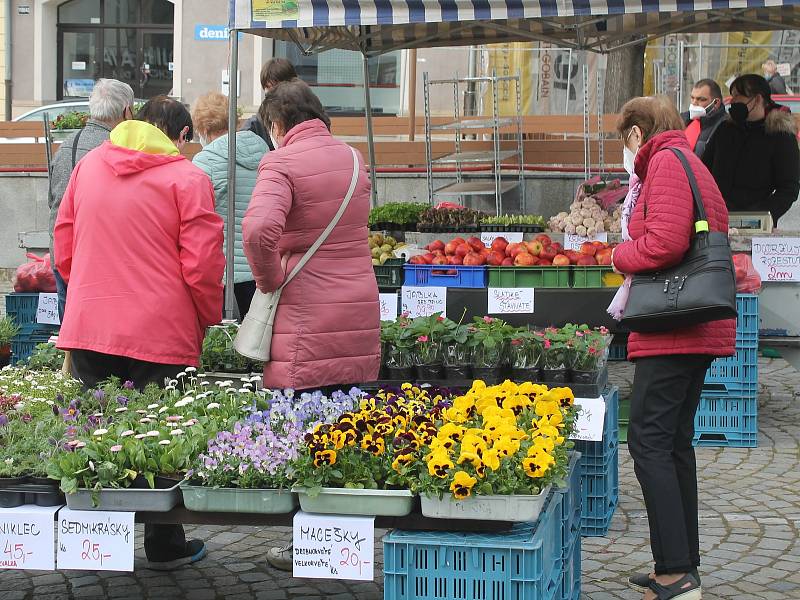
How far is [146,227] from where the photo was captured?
4199mm

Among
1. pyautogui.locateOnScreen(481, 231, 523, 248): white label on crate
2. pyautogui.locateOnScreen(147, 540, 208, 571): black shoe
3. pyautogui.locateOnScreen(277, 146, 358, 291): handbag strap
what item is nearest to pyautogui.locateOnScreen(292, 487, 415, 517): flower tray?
pyautogui.locateOnScreen(277, 146, 358, 291): handbag strap

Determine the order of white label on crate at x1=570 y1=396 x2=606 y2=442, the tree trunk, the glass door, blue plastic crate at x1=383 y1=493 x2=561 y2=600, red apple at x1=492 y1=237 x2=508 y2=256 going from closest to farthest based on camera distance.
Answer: blue plastic crate at x1=383 y1=493 x2=561 y2=600 → white label on crate at x1=570 y1=396 x2=606 y2=442 → red apple at x1=492 y1=237 x2=508 y2=256 → the tree trunk → the glass door

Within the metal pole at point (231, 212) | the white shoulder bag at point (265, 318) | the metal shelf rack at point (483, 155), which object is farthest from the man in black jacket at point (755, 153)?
the metal shelf rack at point (483, 155)

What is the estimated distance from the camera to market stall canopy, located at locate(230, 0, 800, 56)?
5.97 m

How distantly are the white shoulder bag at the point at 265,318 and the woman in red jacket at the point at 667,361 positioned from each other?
100 cm

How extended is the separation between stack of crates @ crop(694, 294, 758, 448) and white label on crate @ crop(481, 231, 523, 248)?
1572 millimetres

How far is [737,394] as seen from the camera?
658 centimetres

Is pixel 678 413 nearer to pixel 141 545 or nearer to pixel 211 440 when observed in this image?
pixel 211 440

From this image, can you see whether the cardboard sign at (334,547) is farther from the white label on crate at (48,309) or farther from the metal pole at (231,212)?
the white label on crate at (48,309)

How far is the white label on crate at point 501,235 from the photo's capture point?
762 centimetres

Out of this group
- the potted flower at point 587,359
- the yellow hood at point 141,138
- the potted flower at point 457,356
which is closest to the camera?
the yellow hood at point 141,138

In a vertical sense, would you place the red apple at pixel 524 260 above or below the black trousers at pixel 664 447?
above

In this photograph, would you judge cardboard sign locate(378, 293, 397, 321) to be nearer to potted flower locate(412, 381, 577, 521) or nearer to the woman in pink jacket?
the woman in pink jacket

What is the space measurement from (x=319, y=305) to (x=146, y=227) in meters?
0.67
